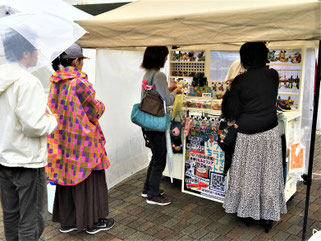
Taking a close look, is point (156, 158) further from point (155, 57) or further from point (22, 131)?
point (22, 131)

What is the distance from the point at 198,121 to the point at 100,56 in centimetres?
139

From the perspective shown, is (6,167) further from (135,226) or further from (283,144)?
(283,144)

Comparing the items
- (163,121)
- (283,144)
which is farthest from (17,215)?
(283,144)

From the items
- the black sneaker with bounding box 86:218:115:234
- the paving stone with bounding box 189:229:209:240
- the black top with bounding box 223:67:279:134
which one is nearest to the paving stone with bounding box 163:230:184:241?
the paving stone with bounding box 189:229:209:240

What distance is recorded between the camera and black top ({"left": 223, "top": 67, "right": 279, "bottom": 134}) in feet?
9.62

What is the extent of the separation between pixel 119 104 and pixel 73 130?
58.3 inches

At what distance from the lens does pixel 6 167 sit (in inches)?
87.7

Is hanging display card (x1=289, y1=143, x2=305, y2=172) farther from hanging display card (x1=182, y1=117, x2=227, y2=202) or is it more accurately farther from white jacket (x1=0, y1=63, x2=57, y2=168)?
white jacket (x1=0, y1=63, x2=57, y2=168)

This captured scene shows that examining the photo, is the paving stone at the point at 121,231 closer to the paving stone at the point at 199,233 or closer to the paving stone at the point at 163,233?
the paving stone at the point at 163,233

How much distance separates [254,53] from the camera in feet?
9.60

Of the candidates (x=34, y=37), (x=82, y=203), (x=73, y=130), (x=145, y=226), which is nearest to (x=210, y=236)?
(x=145, y=226)

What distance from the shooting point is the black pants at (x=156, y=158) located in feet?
11.7

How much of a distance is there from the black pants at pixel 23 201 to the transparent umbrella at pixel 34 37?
752mm

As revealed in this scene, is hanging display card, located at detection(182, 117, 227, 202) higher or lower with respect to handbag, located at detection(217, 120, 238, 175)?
lower
